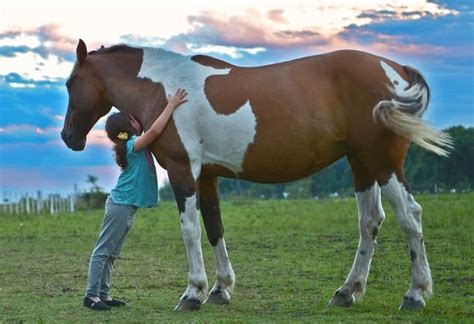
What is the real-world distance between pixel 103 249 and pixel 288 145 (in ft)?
6.77

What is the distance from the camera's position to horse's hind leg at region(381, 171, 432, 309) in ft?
22.4

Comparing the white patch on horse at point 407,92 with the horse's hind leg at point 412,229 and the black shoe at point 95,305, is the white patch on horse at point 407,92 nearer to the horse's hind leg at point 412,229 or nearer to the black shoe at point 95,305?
the horse's hind leg at point 412,229

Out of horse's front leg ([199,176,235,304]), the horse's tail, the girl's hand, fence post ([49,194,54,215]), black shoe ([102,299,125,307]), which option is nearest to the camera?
the horse's tail

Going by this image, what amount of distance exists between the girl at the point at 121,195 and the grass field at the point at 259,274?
10.6 inches

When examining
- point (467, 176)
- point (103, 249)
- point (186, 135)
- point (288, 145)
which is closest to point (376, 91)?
point (288, 145)

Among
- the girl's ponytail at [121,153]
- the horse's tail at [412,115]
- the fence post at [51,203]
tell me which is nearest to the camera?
the horse's tail at [412,115]

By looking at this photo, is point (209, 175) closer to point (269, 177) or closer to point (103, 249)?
point (269, 177)

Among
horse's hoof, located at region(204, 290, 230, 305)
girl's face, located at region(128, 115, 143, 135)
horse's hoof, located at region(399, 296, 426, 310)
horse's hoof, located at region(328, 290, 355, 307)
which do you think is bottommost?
horse's hoof, located at region(204, 290, 230, 305)

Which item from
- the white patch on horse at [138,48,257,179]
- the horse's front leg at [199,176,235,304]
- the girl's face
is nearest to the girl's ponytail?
the girl's face

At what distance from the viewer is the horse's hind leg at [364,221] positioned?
24.5ft

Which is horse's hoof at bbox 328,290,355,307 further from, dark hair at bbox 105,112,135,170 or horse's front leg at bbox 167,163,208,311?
dark hair at bbox 105,112,135,170

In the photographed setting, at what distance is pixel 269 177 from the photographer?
7297mm

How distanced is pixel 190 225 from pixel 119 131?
1.17 metres

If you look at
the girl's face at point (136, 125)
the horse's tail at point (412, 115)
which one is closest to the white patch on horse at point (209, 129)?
the girl's face at point (136, 125)
